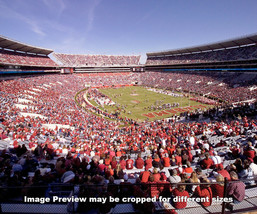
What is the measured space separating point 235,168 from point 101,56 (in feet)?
297

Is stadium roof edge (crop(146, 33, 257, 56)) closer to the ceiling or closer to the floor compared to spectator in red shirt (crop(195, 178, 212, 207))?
closer to the ceiling

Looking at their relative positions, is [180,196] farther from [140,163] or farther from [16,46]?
[16,46]

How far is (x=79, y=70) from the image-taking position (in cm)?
8025

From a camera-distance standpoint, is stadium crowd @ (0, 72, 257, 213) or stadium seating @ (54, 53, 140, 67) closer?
stadium crowd @ (0, 72, 257, 213)

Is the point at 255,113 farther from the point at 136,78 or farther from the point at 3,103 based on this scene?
the point at 136,78

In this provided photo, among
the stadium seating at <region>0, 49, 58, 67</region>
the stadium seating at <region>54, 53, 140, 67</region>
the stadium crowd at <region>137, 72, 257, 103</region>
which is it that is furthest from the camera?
the stadium seating at <region>54, 53, 140, 67</region>

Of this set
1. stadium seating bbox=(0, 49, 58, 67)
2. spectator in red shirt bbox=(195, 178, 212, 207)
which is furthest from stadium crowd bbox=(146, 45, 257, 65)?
stadium seating bbox=(0, 49, 58, 67)

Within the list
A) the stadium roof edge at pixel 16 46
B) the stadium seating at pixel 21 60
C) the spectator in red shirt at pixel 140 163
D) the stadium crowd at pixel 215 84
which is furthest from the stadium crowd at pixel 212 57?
the stadium roof edge at pixel 16 46

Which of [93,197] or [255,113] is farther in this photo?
[255,113]

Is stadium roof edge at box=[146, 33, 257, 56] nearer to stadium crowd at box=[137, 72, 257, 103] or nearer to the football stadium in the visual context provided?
the football stadium

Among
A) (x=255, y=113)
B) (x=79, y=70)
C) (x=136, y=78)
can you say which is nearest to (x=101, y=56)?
(x=79, y=70)

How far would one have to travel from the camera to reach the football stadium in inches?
160

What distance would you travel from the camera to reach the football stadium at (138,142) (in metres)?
4.07

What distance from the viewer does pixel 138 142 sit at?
1395 cm
